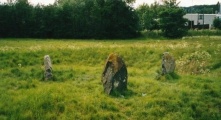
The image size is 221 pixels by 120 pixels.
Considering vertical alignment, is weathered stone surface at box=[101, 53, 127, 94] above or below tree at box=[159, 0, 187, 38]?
below

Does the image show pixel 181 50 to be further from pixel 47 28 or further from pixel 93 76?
pixel 47 28

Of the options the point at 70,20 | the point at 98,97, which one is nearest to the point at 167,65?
the point at 98,97

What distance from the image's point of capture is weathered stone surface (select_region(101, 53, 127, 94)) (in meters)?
16.5

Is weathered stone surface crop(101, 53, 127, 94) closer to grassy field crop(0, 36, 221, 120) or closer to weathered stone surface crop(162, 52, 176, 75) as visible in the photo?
grassy field crop(0, 36, 221, 120)

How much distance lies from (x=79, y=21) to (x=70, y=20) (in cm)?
158

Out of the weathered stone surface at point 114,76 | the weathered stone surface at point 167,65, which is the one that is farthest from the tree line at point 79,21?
the weathered stone surface at point 114,76

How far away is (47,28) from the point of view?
186ft

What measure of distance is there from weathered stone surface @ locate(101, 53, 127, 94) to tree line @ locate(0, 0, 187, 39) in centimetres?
3983

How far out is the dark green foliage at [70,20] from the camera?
56344 mm

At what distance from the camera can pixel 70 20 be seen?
58.1 metres

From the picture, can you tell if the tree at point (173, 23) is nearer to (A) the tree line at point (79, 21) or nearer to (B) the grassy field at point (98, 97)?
(A) the tree line at point (79, 21)

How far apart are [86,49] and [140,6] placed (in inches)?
3306

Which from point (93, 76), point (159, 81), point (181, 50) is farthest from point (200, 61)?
point (93, 76)

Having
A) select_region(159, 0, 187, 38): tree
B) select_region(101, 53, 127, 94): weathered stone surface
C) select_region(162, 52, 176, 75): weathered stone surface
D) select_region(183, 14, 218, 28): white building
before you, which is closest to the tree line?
select_region(159, 0, 187, 38): tree
